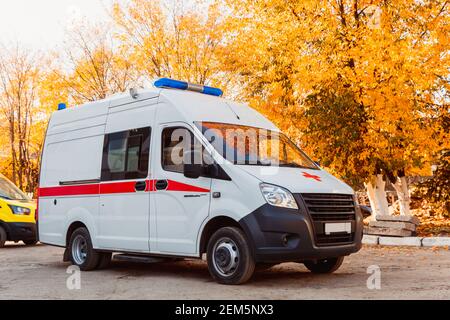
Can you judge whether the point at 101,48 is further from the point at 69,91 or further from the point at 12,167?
the point at 12,167

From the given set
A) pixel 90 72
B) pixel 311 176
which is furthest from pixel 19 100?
pixel 311 176

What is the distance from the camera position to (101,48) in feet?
82.1

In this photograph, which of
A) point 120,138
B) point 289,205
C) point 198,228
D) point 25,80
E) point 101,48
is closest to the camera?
point 289,205

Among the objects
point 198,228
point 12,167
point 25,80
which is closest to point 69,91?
point 25,80

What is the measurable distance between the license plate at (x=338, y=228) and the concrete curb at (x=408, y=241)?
16.7 feet


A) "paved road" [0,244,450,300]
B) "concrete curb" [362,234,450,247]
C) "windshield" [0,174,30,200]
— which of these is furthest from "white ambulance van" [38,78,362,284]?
"windshield" [0,174,30,200]

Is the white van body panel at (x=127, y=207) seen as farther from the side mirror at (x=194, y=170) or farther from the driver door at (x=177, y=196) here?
the side mirror at (x=194, y=170)

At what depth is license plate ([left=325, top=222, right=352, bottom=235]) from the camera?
23.6ft

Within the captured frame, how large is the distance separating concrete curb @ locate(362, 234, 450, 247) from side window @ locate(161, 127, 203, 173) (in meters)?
6.62

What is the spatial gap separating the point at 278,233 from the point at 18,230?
30.8ft

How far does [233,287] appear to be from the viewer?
273 inches

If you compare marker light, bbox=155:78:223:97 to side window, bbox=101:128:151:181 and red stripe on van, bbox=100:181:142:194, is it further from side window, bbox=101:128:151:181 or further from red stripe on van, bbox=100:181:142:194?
red stripe on van, bbox=100:181:142:194

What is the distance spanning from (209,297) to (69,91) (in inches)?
808
